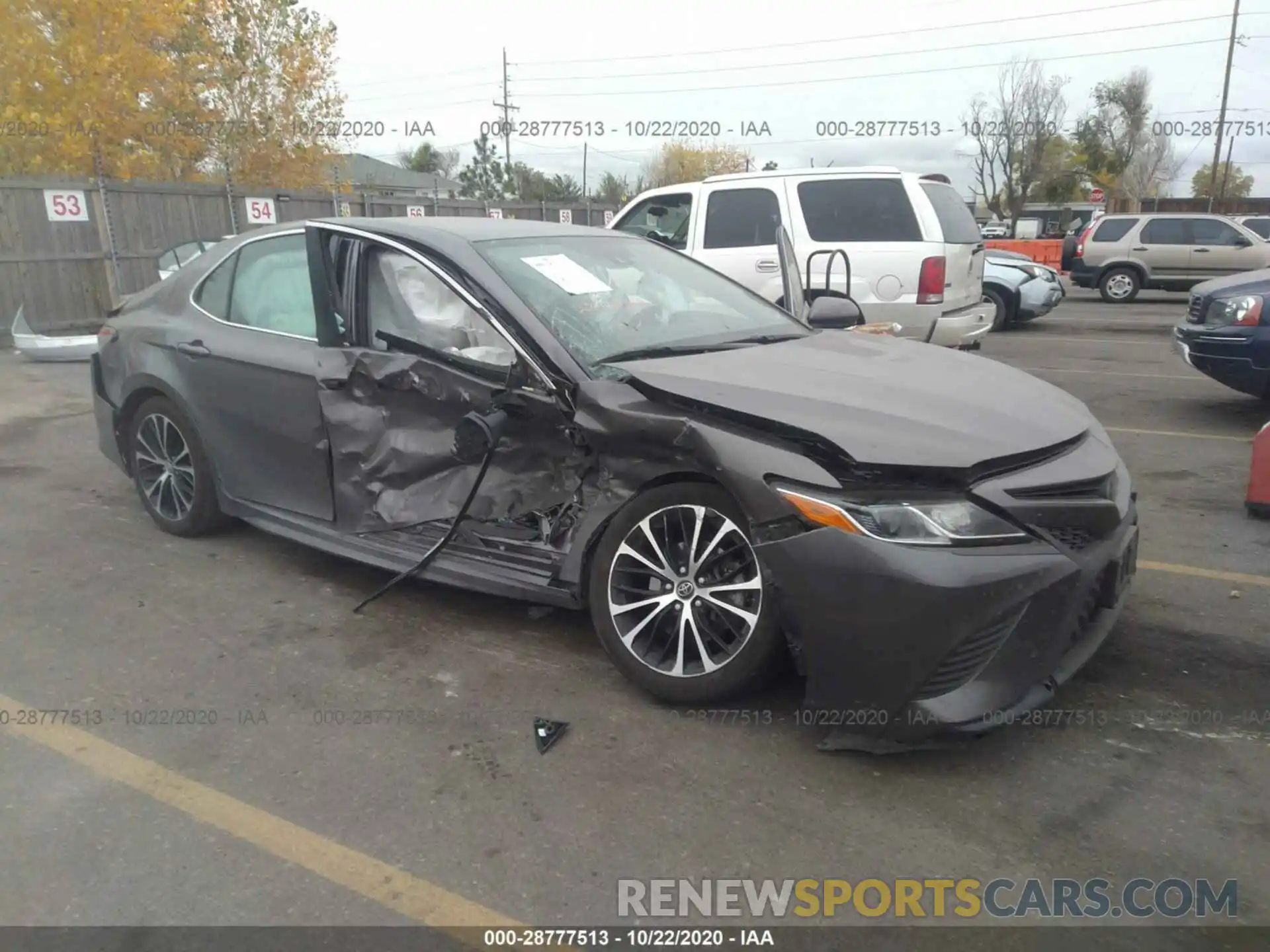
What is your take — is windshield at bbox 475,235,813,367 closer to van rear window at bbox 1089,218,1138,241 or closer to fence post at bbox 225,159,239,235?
fence post at bbox 225,159,239,235

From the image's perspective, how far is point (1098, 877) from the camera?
248 centimetres

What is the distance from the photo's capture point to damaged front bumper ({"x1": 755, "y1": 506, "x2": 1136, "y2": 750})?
271cm

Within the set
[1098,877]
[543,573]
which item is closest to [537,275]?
[543,573]

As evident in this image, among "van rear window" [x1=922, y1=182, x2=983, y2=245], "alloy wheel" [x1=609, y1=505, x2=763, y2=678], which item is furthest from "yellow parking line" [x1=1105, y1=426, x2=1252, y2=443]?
"alloy wheel" [x1=609, y1=505, x2=763, y2=678]

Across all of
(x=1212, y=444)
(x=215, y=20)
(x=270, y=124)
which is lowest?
(x=1212, y=444)

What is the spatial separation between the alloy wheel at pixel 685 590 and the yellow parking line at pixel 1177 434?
5181 mm

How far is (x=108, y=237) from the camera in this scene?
589 inches

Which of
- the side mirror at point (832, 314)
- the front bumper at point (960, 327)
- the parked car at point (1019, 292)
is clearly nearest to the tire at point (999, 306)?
the parked car at point (1019, 292)

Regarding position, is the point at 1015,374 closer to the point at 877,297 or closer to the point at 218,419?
the point at 218,419

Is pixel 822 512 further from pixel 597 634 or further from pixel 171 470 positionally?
pixel 171 470

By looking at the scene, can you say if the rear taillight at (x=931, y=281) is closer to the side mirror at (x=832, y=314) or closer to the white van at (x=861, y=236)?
the white van at (x=861, y=236)

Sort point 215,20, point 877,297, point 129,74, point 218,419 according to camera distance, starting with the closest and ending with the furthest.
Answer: point 218,419 → point 877,297 → point 129,74 → point 215,20

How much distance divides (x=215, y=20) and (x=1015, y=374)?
22685 millimetres

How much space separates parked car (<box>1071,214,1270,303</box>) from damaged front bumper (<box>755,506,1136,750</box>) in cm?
1912
